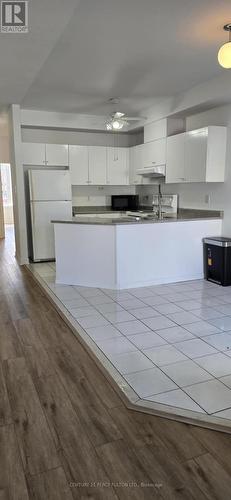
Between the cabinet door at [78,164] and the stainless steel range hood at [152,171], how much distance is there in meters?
0.99

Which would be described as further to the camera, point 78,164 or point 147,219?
point 78,164

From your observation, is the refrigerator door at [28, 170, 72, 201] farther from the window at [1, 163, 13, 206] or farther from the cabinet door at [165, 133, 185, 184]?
the window at [1, 163, 13, 206]

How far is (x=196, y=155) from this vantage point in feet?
15.6

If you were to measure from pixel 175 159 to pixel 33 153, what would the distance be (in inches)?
97.5

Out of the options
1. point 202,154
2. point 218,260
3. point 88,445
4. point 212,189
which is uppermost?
point 202,154

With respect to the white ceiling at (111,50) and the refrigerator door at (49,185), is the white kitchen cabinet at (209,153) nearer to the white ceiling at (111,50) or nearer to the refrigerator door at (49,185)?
the white ceiling at (111,50)

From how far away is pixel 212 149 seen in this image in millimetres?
4539

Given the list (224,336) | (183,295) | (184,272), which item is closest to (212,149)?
(184,272)

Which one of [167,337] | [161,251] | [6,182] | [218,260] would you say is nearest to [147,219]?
[161,251]

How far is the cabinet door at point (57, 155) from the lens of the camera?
6.12 m

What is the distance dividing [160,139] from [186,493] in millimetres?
5057

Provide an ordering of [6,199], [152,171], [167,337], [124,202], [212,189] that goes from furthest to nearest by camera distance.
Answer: [6,199]
[124,202]
[152,171]
[212,189]
[167,337]

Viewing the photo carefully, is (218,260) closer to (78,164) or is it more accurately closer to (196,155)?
(196,155)

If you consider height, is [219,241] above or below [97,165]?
below
